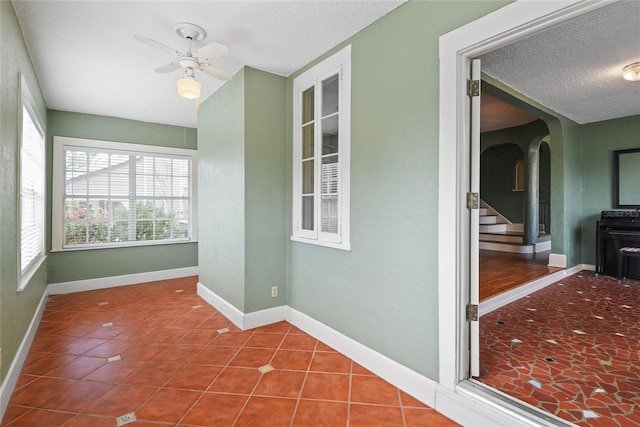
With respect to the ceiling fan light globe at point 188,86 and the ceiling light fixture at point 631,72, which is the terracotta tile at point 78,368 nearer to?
the ceiling fan light globe at point 188,86

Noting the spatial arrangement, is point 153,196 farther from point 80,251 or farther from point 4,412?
point 4,412

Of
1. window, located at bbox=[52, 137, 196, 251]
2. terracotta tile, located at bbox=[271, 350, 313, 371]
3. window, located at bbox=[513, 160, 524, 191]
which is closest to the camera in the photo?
terracotta tile, located at bbox=[271, 350, 313, 371]

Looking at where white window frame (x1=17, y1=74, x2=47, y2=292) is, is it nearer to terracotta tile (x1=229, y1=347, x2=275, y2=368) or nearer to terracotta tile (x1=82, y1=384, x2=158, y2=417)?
terracotta tile (x1=82, y1=384, x2=158, y2=417)

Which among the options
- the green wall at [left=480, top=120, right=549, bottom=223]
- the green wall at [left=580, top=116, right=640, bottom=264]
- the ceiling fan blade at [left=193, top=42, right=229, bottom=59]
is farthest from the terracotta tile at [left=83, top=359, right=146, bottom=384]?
the green wall at [left=480, top=120, right=549, bottom=223]

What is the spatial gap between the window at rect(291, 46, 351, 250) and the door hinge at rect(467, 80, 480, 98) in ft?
3.27

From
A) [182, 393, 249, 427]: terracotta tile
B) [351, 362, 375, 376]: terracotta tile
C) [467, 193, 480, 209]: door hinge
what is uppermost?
[467, 193, 480, 209]: door hinge

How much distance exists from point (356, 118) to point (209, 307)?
9.51 feet

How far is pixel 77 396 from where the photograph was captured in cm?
212

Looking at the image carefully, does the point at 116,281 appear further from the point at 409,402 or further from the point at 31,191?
the point at 409,402

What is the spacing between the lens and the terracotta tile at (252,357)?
2.53 metres

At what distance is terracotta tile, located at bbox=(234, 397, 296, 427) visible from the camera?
185 cm

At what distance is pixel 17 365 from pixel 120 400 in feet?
3.14

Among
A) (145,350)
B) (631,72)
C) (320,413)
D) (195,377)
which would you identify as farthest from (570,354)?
(145,350)

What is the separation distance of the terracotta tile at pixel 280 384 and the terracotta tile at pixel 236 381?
63 millimetres
